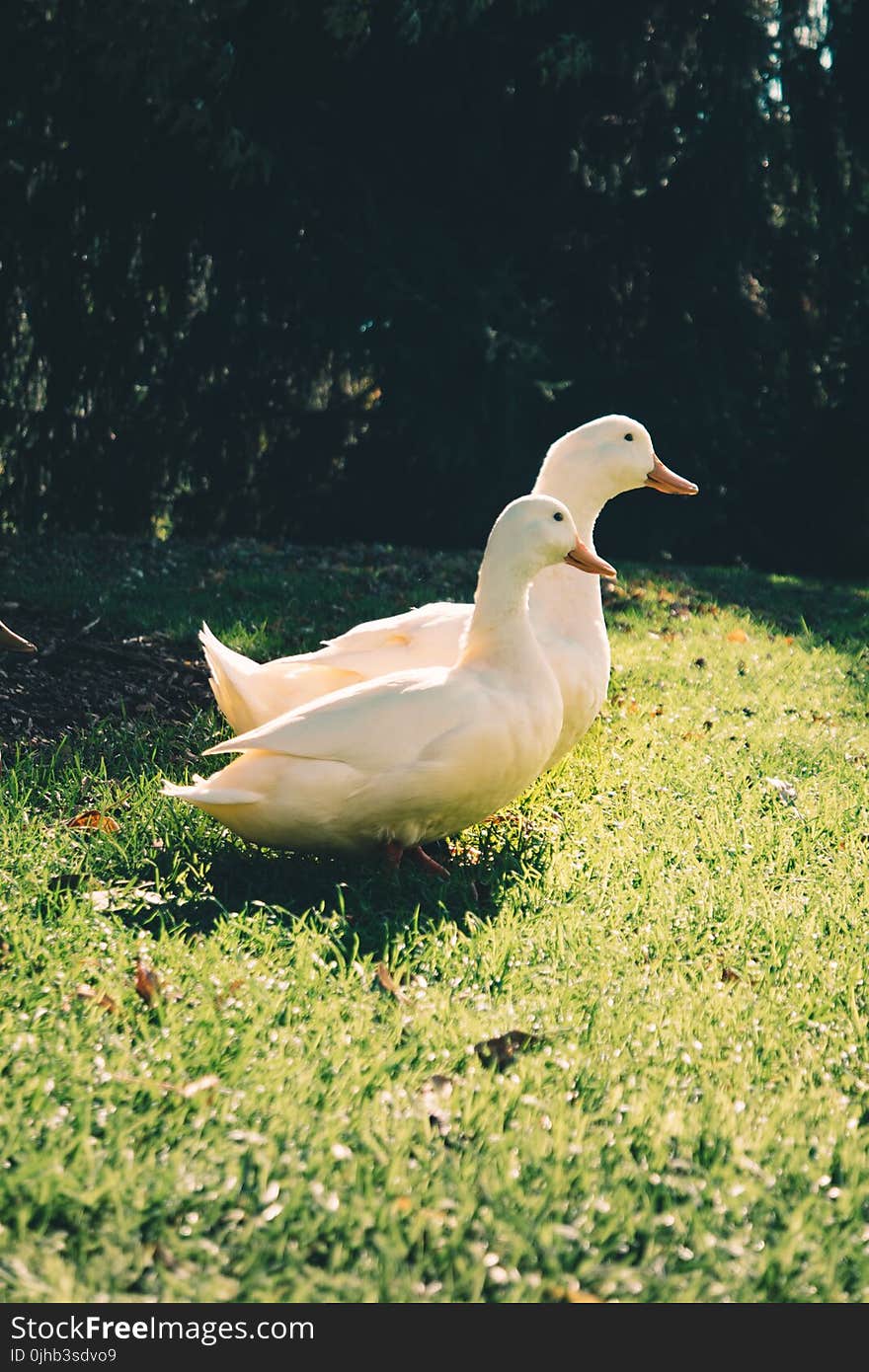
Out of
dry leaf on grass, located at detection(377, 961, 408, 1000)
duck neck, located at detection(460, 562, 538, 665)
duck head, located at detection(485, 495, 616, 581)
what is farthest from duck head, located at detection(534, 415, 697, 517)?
dry leaf on grass, located at detection(377, 961, 408, 1000)

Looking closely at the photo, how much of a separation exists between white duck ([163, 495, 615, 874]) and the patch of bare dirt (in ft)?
4.66

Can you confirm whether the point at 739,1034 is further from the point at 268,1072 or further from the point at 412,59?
the point at 412,59

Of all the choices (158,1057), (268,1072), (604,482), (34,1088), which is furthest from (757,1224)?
(604,482)

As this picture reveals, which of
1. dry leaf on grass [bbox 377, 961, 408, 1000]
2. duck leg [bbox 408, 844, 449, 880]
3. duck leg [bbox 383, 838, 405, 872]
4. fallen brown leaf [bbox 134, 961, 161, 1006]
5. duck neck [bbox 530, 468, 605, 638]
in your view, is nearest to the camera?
fallen brown leaf [bbox 134, 961, 161, 1006]

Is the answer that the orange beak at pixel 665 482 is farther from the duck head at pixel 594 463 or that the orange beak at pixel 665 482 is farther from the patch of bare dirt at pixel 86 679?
the patch of bare dirt at pixel 86 679

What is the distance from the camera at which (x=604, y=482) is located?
178 inches

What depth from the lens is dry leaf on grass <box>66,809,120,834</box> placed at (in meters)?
3.51

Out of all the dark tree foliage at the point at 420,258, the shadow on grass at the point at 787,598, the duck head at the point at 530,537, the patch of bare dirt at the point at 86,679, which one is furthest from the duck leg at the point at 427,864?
the dark tree foliage at the point at 420,258

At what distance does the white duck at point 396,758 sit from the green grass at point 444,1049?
20 centimetres

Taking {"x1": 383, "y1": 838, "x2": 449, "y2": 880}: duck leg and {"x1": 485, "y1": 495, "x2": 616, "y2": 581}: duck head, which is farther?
{"x1": 485, "y1": 495, "x2": 616, "y2": 581}: duck head

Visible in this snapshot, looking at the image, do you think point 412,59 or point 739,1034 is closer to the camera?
point 739,1034

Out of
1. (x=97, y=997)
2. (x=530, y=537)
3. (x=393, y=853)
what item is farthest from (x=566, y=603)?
(x=97, y=997)

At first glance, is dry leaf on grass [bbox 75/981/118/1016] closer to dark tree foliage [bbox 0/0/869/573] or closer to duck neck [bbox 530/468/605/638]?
duck neck [bbox 530/468/605/638]
